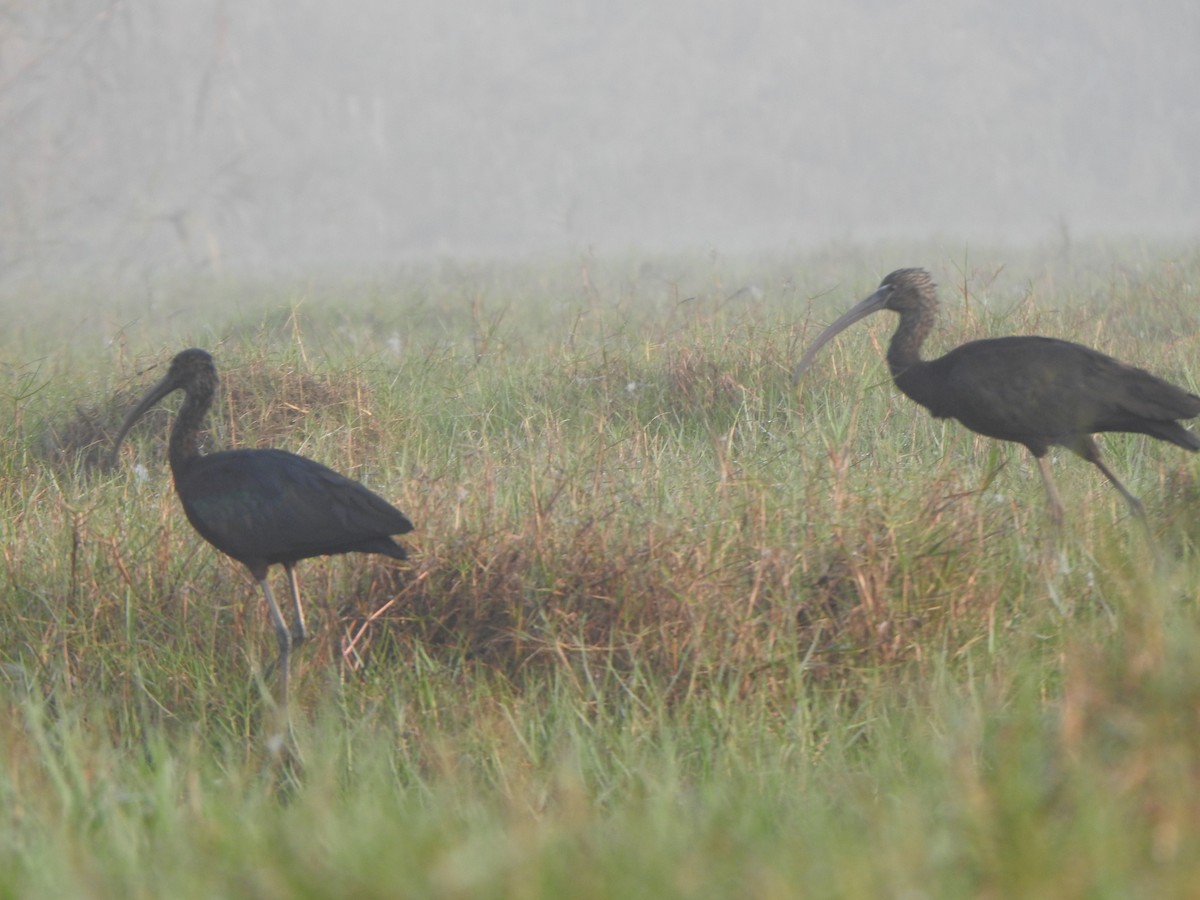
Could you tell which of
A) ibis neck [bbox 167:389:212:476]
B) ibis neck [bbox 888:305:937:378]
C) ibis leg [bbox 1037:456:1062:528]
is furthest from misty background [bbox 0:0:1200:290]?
ibis leg [bbox 1037:456:1062:528]

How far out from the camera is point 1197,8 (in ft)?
157

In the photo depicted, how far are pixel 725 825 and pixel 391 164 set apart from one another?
42508 mm

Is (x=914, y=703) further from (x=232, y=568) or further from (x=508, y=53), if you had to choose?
(x=508, y=53)

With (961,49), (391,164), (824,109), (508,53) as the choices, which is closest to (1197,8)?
(961,49)

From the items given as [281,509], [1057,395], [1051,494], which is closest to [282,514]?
[281,509]

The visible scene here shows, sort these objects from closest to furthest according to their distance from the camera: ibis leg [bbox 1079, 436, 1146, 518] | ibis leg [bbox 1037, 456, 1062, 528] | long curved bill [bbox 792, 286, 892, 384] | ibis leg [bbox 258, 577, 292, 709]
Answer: ibis leg [bbox 258, 577, 292, 709], ibis leg [bbox 1037, 456, 1062, 528], ibis leg [bbox 1079, 436, 1146, 518], long curved bill [bbox 792, 286, 892, 384]

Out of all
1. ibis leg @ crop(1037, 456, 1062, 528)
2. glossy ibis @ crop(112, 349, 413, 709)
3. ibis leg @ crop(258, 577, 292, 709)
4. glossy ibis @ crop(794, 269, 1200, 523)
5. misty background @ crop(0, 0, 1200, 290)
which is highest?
misty background @ crop(0, 0, 1200, 290)

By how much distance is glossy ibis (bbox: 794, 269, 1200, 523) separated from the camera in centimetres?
456

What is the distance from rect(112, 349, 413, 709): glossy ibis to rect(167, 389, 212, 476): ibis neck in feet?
0.35

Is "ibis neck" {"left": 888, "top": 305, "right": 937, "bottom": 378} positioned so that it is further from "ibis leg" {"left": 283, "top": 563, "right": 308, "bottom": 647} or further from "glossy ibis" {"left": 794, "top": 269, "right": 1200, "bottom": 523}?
"ibis leg" {"left": 283, "top": 563, "right": 308, "bottom": 647}

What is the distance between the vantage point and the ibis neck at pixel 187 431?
4.32m

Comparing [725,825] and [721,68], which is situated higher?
[721,68]

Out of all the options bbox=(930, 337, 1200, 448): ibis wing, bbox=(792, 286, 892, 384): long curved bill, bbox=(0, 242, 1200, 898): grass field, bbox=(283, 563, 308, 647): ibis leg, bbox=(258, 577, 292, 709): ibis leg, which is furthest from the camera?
bbox=(792, 286, 892, 384): long curved bill

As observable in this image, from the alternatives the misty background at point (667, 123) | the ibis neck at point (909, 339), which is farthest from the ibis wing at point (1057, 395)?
the misty background at point (667, 123)
